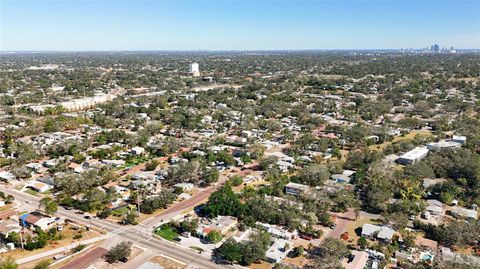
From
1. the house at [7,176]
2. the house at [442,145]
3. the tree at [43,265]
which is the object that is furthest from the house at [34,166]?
the house at [442,145]

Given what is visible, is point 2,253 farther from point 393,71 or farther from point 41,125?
point 393,71

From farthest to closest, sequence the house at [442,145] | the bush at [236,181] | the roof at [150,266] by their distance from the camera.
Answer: the house at [442,145] < the bush at [236,181] < the roof at [150,266]

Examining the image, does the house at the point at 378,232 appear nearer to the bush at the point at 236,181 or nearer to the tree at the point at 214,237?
the tree at the point at 214,237

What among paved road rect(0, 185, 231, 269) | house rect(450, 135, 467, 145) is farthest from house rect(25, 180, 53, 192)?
house rect(450, 135, 467, 145)

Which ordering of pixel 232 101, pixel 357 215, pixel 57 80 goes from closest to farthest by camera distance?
pixel 357 215 < pixel 232 101 < pixel 57 80

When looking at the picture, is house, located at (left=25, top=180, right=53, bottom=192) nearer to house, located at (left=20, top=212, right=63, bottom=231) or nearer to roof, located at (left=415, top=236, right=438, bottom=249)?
house, located at (left=20, top=212, right=63, bottom=231)

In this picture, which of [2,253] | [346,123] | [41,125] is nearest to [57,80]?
[41,125]
